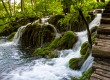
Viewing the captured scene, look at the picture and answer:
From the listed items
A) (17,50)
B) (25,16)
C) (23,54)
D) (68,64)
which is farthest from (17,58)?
(25,16)

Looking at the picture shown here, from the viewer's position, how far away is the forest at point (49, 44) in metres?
9.91

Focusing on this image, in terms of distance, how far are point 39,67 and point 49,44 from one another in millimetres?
5124

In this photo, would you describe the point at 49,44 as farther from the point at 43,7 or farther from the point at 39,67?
the point at 43,7

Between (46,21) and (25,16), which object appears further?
(46,21)

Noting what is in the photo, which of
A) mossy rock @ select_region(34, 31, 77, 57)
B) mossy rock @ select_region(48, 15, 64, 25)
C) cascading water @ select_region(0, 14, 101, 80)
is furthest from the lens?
mossy rock @ select_region(48, 15, 64, 25)

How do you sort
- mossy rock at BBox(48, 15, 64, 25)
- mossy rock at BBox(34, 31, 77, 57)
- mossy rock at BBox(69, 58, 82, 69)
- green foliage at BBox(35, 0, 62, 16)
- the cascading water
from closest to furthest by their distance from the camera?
green foliage at BBox(35, 0, 62, 16) → the cascading water → mossy rock at BBox(69, 58, 82, 69) → mossy rock at BBox(34, 31, 77, 57) → mossy rock at BBox(48, 15, 64, 25)

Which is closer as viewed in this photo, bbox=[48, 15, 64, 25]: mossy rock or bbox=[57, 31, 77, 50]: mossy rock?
bbox=[57, 31, 77, 50]: mossy rock

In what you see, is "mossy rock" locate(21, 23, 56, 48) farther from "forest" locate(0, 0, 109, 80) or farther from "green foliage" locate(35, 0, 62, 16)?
"green foliage" locate(35, 0, 62, 16)

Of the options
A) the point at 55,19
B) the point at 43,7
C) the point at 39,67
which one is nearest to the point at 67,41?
the point at 39,67

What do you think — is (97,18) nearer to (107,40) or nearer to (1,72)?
(1,72)

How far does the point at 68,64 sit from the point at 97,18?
776cm

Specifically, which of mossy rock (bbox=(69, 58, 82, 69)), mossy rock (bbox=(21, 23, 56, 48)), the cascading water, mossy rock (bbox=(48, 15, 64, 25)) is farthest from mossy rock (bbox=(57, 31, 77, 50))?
mossy rock (bbox=(48, 15, 64, 25))

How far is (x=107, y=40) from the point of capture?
6.15 meters

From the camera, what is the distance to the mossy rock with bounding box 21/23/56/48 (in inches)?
Answer: 744
